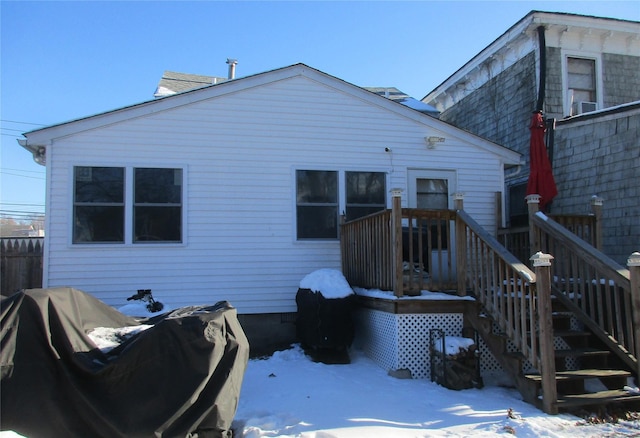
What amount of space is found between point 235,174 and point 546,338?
16.8ft

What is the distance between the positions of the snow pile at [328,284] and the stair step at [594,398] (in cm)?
294

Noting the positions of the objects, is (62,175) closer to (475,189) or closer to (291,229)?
(291,229)

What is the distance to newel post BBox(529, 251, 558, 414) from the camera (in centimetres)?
484

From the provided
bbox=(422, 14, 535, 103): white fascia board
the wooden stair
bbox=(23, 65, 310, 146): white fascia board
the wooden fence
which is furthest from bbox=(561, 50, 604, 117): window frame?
the wooden fence

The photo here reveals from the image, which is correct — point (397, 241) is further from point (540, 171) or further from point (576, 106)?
point (576, 106)

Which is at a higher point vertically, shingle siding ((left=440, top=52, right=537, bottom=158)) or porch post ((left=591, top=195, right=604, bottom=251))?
shingle siding ((left=440, top=52, right=537, bottom=158))

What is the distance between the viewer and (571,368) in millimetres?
6402

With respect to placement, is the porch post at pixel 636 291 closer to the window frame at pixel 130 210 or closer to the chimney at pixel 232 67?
the window frame at pixel 130 210

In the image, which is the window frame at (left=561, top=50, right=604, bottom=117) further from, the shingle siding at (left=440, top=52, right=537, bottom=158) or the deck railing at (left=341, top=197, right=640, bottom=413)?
the deck railing at (left=341, top=197, right=640, bottom=413)

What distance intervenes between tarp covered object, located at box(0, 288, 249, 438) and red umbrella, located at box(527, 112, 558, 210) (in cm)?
659

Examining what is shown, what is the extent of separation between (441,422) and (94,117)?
6.40 m

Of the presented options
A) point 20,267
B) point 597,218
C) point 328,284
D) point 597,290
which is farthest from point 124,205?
point 597,218

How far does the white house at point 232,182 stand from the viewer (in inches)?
298

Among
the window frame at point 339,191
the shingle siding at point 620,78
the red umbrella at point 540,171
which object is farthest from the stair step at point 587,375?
the shingle siding at point 620,78
